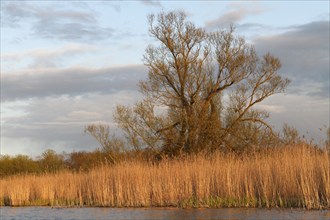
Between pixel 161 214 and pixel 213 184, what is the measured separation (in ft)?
7.39

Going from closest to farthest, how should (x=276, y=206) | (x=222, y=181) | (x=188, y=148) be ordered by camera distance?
(x=276, y=206), (x=222, y=181), (x=188, y=148)

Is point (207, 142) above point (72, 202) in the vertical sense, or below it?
above

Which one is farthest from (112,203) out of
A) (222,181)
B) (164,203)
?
(222,181)

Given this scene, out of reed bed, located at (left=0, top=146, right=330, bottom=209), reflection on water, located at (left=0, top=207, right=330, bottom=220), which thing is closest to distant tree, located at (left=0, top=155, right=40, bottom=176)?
reed bed, located at (left=0, top=146, right=330, bottom=209)

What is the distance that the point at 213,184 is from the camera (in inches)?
597

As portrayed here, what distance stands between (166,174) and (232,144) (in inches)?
448

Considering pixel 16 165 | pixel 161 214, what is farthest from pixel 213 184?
pixel 16 165

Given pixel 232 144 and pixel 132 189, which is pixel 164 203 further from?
pixel 232 144

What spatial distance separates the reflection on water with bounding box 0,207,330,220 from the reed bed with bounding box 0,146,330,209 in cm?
66

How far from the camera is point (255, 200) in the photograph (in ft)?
45.6

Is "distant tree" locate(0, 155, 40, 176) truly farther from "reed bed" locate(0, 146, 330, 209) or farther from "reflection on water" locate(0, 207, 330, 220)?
"reflection on water" locate(0, 207, 330, 220)

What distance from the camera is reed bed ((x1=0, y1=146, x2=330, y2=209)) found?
1342 centimetres

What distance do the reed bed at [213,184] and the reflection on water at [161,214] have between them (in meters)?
0.66

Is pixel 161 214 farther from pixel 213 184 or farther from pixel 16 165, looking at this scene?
pixel 16 165
